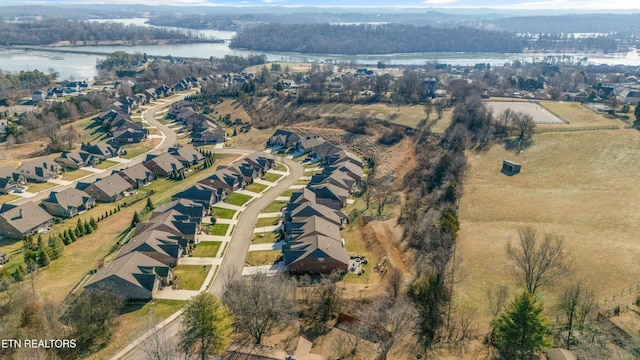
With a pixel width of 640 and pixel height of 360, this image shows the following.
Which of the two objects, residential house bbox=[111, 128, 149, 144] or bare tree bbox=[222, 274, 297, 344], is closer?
bare tree bbox=[222, 274, 297, 344]

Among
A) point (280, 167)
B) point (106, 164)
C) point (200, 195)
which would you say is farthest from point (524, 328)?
point (106, 164)

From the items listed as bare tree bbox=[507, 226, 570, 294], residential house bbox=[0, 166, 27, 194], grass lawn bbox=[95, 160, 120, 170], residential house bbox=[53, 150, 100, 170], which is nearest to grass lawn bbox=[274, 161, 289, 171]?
grass lawn bbox=[95, 160, 120, 170]

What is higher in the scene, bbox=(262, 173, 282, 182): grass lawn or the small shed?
the small shed

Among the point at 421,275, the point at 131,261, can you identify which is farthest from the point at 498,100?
the point at 131,261

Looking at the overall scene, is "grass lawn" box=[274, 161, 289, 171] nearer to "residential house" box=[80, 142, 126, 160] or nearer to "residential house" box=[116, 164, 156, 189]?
"residential house" box=[116, 164, 156, 189]

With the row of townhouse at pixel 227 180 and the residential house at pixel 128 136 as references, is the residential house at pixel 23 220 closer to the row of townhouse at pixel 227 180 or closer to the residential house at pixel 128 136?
the row of townhouse at pixel 227 180

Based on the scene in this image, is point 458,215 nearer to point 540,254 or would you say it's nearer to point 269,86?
point 540,254

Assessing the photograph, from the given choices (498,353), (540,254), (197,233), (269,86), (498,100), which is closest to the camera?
(498,353)
